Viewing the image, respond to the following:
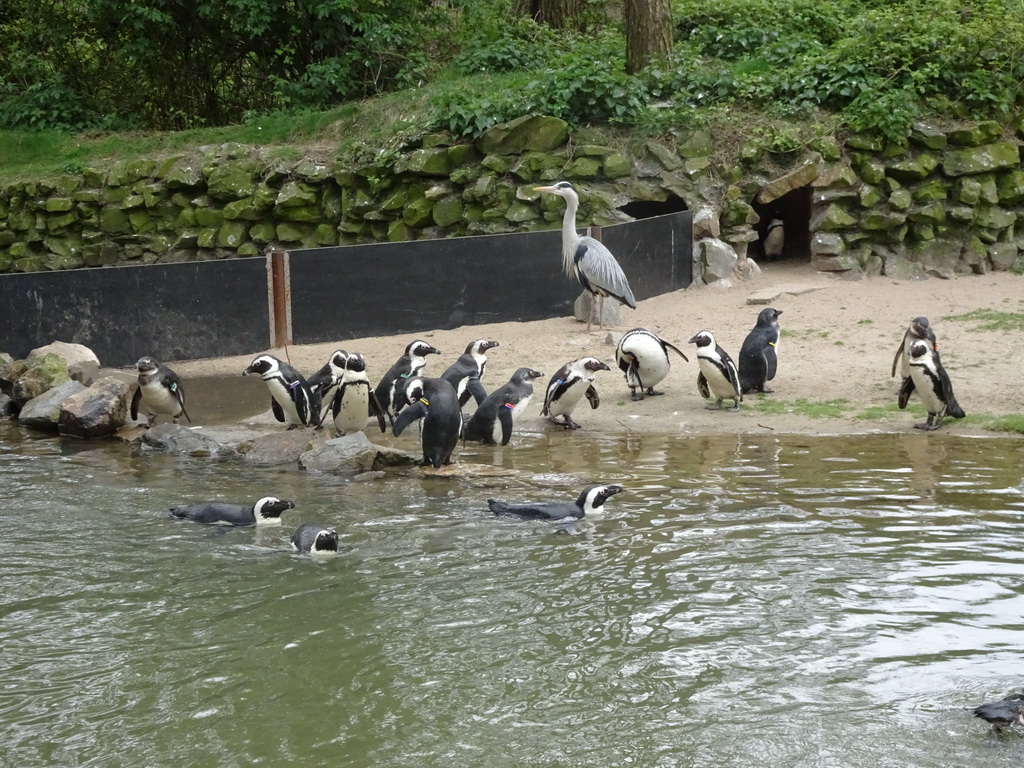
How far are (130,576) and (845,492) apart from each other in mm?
4283

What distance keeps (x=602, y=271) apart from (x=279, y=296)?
11.5 feet

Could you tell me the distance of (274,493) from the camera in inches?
303

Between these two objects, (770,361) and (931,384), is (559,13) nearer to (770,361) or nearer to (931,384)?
(770,361)

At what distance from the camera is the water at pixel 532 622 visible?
4.26 meters

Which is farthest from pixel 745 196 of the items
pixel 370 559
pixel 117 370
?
pixel 370 559

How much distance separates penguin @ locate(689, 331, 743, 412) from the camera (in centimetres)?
924

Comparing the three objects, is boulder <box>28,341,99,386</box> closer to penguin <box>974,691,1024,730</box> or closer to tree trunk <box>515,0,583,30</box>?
penguin <box>974,691,1024,730</box>

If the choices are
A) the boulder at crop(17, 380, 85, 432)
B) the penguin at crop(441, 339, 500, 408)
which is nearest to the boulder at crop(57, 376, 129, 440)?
the boulder at crop(17, 380, 85, 432)

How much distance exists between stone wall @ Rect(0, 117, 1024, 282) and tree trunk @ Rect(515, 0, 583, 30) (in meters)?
4.29

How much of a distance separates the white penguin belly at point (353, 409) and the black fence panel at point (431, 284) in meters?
3.36

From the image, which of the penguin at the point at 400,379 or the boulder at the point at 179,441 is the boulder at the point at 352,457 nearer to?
the boulder at the point at 179,441

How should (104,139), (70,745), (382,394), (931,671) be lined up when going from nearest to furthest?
(70,745) < (931,671) < (382,394) < (104,139)

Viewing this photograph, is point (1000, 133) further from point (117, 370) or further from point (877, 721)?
point (877, 721)

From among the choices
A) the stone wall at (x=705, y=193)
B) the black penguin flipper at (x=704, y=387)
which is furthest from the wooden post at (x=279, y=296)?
the black penguin flipper at (x=704, y=387)
